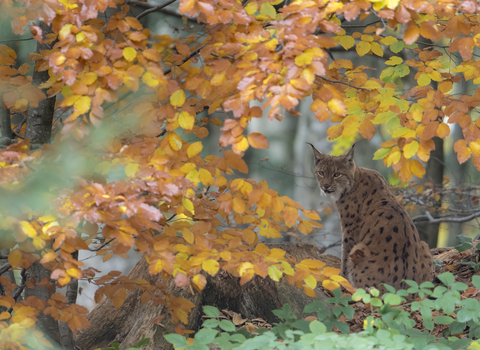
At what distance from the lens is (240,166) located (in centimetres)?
255

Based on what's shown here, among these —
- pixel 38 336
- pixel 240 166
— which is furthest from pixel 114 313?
pixel 240 166

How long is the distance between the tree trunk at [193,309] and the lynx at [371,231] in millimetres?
705

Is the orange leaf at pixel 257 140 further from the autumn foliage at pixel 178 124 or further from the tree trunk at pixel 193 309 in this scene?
the tree trunk at pixel 193 309

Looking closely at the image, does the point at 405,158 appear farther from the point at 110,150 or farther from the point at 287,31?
the point at 110,150

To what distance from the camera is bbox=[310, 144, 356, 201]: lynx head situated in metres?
5.21

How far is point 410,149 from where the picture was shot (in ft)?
8.80

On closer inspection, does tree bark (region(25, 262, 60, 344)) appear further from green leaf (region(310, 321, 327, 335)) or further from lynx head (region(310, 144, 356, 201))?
lynx head (region(310, 144, 356, 201))

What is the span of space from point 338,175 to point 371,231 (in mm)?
766

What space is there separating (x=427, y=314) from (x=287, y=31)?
72.0 inches

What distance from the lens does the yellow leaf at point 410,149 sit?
8.75ft

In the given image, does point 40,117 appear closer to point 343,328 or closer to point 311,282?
point 311,282

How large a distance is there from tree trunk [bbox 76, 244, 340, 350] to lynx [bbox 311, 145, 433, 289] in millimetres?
705

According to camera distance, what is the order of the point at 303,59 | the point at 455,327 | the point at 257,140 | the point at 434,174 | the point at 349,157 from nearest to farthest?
1. the point at 303,59
2. the point at 257,140
3. the point at 455,327
4. the point at 349,157
5. the point at 434,174

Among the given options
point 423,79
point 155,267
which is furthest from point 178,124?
point 423,79
